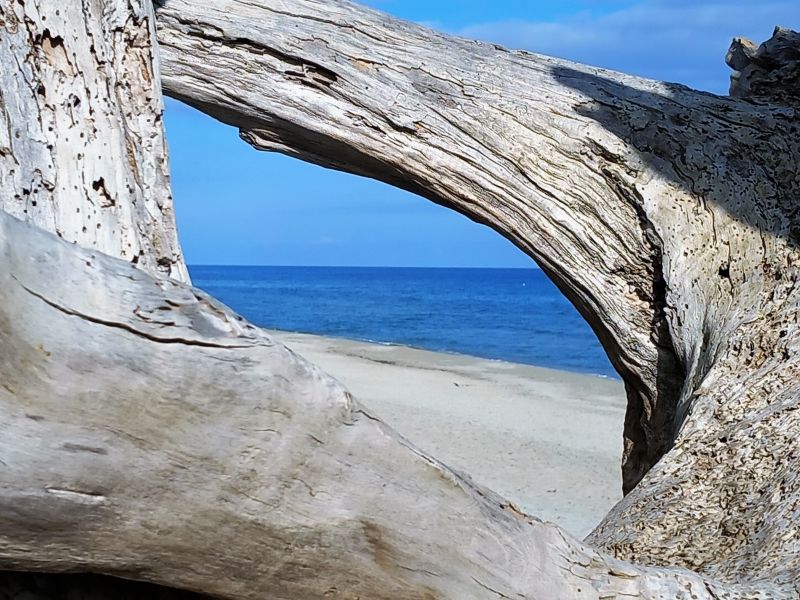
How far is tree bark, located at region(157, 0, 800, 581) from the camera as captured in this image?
332 cm

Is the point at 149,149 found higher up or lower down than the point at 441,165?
lower down

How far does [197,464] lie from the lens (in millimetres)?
1416

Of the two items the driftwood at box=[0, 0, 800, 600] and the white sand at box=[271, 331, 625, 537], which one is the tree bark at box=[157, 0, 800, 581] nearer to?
the driftwood at box=[0, 0, 800, 600]

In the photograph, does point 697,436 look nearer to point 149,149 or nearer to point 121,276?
point 149,149

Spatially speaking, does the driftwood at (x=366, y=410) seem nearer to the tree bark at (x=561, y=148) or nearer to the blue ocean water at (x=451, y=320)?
the tree bark at (x=561, y=148)

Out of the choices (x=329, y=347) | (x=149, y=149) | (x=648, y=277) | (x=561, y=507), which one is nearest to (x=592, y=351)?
(x=329, y=347)

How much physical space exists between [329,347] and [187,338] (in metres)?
23.8

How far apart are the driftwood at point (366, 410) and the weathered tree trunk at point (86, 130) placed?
21 millimetres

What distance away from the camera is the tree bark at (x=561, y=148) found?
3.32 meters

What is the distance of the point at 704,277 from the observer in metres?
3.27

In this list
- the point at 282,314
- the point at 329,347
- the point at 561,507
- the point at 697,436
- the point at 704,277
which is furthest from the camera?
the point at 282,314

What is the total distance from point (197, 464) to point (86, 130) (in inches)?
31.4

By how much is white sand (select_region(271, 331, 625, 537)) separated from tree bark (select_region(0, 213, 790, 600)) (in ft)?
10.3

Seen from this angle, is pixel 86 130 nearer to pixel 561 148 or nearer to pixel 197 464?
pixel 197 464
